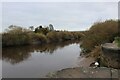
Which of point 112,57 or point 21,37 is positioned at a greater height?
point 21,37

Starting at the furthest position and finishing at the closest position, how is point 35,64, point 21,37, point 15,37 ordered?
point 21,37 < point 15,37 < point 35,64

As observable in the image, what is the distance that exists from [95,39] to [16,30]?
18.3 m

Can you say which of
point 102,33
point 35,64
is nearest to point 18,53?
point 35,64

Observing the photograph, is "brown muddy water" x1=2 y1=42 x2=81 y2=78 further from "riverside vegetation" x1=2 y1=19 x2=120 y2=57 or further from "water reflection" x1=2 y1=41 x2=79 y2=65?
"riverside vegetation" x1=2 y1=19 x2=120 y2=57

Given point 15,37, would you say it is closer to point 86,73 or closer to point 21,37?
point 21,37

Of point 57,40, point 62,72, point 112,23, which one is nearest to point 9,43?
point 57,40

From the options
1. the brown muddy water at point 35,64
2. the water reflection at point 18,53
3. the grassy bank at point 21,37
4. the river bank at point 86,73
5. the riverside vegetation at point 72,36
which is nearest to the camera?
the river bank at point 86,73

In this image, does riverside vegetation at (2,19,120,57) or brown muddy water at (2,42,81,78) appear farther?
riverside vegetation at (2,19,120,57)

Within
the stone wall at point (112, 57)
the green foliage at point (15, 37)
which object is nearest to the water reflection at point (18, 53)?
the green foliage at point (15, 37)

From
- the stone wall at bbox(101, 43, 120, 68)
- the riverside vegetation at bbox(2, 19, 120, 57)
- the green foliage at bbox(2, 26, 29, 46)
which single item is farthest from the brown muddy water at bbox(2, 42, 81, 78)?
the green foliage at bbox(2, 26, 29, 46)

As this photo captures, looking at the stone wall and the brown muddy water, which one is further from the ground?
the stone wall

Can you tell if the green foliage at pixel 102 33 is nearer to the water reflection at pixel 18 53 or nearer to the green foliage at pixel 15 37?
the water reflection at pixel 18 53

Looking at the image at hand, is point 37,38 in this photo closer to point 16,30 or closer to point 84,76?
point 16,30

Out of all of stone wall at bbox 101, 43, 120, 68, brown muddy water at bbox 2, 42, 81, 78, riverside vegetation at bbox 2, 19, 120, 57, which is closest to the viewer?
stone wall at bbox 101, 43, 120, 68
